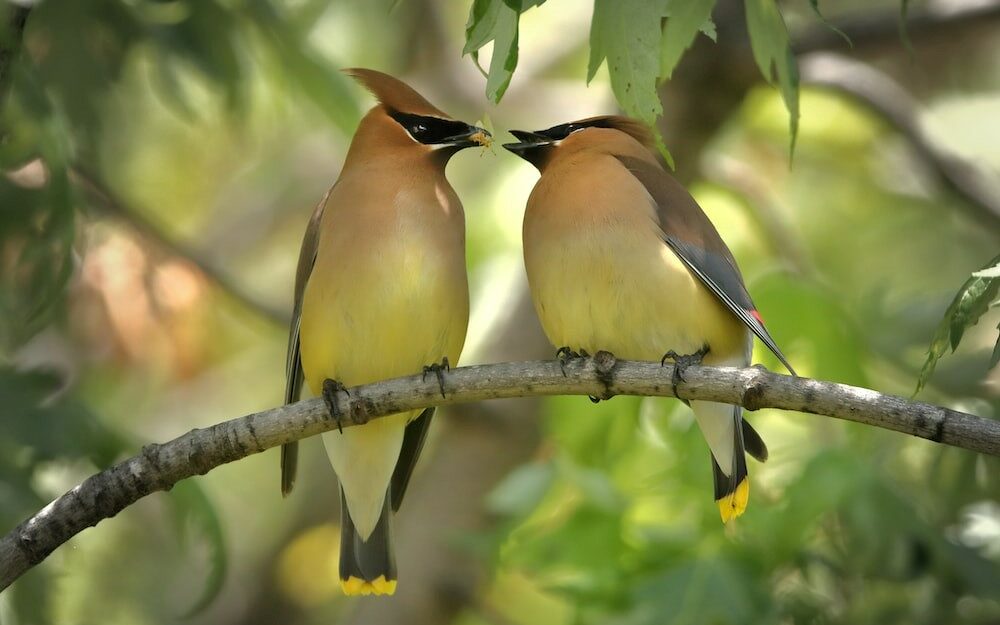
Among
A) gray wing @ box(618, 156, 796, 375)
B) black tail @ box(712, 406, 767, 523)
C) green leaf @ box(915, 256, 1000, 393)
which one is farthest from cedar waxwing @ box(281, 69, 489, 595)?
green leaf @ box(915, 256, 1000, 393)

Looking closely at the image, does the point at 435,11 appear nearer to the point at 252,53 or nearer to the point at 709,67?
the point at 709,67

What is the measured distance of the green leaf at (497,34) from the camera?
2639 millimetres

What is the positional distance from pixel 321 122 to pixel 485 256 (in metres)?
1.05

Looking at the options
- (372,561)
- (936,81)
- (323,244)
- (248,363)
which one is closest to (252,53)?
(323,244)

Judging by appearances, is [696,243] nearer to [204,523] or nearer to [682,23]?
[682,23]

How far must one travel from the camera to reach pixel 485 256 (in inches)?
260

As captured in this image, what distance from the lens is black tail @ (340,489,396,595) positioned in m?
4.63

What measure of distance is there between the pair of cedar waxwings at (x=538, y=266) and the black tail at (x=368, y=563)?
0.38m

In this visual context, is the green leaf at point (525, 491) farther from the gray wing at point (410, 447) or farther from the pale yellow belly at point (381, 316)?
the pale yellow belly at point (381, 316)

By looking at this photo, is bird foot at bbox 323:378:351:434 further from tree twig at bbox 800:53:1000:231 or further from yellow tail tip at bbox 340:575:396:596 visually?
tree twig at bbox 800:53:1000:231

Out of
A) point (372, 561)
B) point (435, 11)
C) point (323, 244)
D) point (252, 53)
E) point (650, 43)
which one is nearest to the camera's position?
point (650, 43)

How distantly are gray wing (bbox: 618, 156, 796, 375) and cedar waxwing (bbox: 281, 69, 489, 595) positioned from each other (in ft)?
1.80

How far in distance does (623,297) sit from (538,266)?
295 millimetres

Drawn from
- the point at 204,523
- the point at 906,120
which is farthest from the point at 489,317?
the point at 204,523
